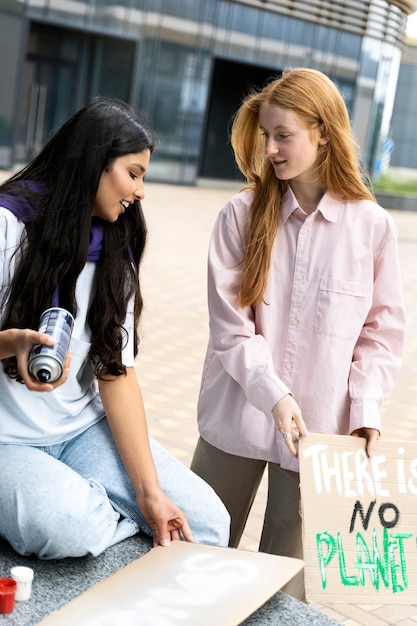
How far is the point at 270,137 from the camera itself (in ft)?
8.64

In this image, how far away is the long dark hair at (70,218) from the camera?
2361mm

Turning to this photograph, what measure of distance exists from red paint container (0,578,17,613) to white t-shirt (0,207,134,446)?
41cm

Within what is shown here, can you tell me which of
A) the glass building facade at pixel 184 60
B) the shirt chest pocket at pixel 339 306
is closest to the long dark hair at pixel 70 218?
the shirt chest pocket at pixel 339 306

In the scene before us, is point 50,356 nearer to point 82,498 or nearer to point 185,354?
point 82,498

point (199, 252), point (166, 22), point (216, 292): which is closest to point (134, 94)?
point (166, 22)

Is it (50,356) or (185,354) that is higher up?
(50,356)

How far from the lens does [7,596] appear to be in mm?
2104

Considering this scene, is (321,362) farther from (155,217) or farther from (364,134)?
(364,134)

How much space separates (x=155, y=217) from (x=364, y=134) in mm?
11568

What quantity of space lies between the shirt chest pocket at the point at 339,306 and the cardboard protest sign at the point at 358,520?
346 mm

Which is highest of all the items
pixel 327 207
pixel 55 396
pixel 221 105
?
pixel 221 105

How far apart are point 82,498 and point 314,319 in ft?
2.89

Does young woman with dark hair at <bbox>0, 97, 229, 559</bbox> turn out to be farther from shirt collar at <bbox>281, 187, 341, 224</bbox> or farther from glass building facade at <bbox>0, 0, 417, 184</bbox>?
glass building facade at <bbox>0, 0, 417, 184</bbox>

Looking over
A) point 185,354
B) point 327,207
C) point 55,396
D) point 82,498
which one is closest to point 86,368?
point 55,396
